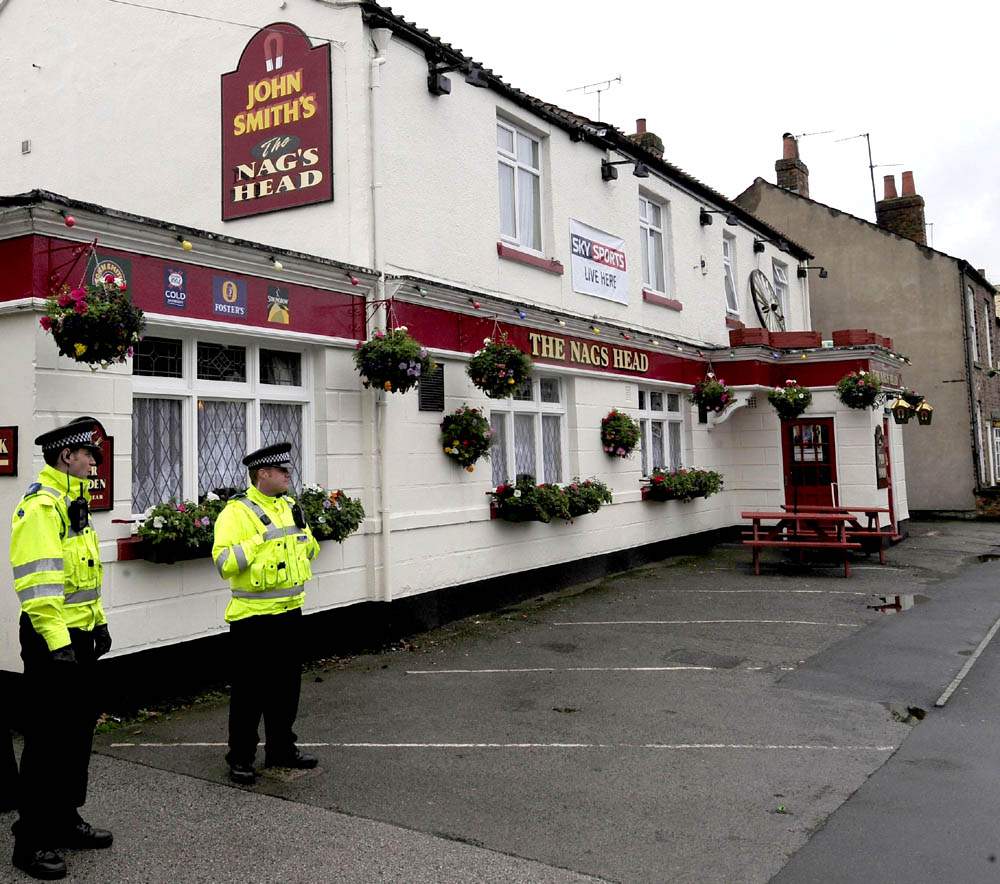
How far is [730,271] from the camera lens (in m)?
17.3

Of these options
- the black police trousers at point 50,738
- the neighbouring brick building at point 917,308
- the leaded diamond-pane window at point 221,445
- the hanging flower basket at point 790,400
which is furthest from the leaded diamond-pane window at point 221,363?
the neighbouring brick building at point 917,308

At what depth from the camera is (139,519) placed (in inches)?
269

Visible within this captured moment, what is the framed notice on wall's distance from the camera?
6.40 metres

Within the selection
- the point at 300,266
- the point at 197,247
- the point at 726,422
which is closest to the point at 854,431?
the point at 726,422

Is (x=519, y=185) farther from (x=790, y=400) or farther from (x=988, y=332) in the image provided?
(x=988, y=332)

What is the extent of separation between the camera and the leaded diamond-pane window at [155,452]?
279 inches

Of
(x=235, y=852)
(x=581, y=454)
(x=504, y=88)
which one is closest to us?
(x=235, y=852)

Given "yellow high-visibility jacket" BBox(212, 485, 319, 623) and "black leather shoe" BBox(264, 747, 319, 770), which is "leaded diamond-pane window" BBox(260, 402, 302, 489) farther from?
"black leather shoe" BBox(264, 747, 319, 770)

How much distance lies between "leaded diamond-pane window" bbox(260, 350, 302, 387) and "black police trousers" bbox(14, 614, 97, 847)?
421 cm

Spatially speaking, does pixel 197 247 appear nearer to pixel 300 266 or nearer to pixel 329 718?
pixel 300 266

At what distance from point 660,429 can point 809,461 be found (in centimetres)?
362

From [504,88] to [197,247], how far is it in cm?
508

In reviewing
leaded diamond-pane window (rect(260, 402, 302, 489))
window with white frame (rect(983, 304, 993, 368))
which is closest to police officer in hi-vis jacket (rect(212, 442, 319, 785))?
leaded diamond-pane window (rect(260, 402, 302, 489))

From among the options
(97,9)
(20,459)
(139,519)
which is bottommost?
(139,519)
